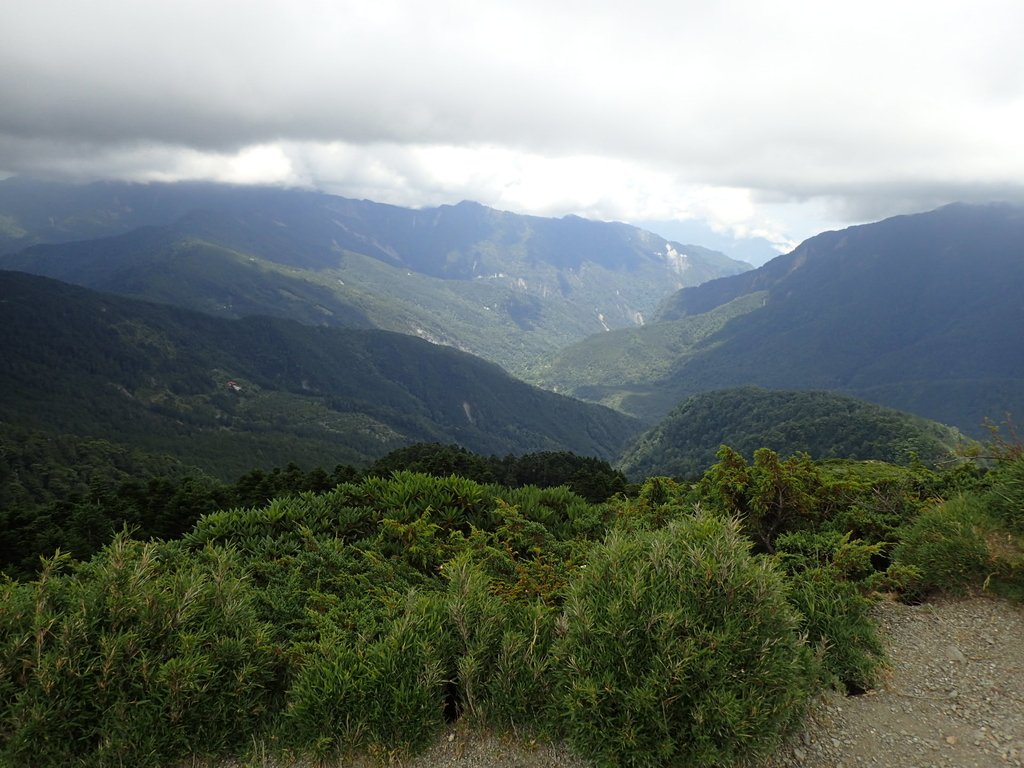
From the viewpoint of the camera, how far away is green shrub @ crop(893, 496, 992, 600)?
7.38 metres

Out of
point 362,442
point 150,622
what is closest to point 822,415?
point 362,442

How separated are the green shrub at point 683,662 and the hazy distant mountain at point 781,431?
98498 millimetres

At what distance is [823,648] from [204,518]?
31.5ft

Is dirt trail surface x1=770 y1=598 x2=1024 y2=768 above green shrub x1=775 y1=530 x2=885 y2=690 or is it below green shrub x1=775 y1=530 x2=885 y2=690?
below

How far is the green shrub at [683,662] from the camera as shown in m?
4.41

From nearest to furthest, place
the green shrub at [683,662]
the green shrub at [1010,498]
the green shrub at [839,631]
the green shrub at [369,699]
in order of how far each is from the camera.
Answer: the green shrub at [683,662]
the green shrub at [369,699]
the green shrub at [839,631]
the green shrub at [1010,498]

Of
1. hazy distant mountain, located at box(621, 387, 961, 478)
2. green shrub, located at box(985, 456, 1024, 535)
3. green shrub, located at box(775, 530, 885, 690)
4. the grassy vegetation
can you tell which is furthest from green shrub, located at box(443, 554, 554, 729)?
hazy distant mountain, located at box(621, 387, 961, 478)

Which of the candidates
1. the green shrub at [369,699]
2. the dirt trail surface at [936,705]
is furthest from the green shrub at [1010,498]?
the green shrub at [369,699]

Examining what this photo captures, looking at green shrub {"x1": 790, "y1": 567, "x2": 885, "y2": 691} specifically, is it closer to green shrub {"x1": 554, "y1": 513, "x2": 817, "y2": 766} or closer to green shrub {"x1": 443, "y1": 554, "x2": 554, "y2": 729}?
green shrub {"x1": 554, "y1": 513, "x2": 817, "y2": 766}

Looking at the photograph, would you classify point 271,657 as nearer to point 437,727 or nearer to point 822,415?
point 437,727

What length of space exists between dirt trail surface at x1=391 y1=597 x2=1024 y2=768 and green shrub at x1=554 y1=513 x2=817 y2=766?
0.44m

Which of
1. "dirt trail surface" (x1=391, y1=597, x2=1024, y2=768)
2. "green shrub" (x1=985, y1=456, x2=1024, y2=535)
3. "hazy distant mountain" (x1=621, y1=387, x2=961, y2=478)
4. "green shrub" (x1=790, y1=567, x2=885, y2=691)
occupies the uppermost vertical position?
"green shrub" (x1=985, y1=456, x2=1024, y2=535)

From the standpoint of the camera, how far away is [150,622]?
16.9ft

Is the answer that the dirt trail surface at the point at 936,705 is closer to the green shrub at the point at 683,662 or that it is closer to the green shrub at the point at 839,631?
the green shrub at the point at 839,631
